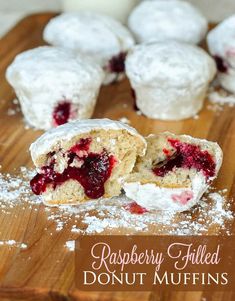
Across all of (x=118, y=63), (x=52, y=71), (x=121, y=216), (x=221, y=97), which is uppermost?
(x=52, y=71)

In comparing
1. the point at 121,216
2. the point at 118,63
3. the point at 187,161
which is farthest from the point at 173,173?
the point at 118,63

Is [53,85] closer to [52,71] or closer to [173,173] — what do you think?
[52,71]

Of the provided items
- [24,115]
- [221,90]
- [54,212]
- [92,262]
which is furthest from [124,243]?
[221,90]

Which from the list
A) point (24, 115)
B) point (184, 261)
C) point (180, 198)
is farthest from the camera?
point (24, 115)

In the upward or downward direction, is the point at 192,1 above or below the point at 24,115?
below

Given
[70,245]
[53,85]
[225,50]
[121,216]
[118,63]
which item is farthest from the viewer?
[118,63]

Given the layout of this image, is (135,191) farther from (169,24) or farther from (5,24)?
(5,24)

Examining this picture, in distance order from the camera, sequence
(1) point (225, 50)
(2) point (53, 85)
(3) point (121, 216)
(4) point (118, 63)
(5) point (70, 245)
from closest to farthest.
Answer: (5) point (70, 245) < (3) point (121, 216) < (2) point (53, 85) < (1) point (225, 50) < (4) point (118, 63)

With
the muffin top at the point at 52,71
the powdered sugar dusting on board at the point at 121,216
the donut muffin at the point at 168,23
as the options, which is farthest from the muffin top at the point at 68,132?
the donut muffin at the point at 168,23

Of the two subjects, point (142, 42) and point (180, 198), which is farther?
point (142, 42)
